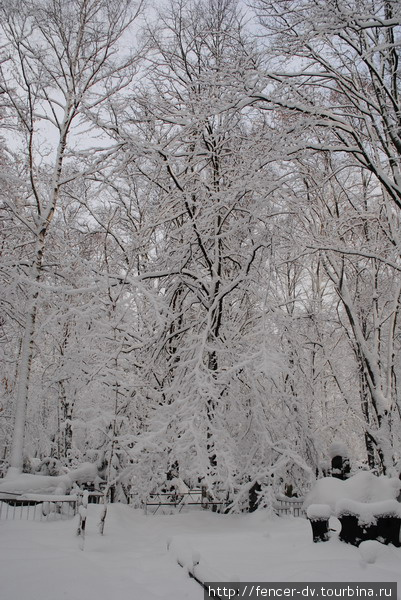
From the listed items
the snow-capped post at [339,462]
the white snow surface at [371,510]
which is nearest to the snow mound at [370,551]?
the white snow surface at [371,510]

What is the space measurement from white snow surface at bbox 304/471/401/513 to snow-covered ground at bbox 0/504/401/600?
69cm

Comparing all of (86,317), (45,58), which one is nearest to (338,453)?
(86,317)

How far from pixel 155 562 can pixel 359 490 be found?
332cm

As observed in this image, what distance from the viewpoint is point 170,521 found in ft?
34.3

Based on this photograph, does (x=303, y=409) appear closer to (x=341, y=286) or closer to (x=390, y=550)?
(x=341, y=286)

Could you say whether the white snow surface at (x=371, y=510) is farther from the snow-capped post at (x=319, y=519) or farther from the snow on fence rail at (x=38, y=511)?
the snow on fence rail at (x=38, y=511)

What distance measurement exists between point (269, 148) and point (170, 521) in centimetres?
891

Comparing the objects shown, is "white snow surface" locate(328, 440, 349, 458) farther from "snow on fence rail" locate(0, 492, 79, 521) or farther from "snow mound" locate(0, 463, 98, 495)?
"snow mound" locate(0, 463, 98, 495)

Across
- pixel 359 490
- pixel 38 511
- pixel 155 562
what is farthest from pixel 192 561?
pixel 38 511

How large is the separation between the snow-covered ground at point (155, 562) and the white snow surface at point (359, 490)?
69 cm

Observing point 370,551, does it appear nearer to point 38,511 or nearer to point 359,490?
point 359,490

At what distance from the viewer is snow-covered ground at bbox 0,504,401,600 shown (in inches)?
184

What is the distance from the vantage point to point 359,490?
6.90 metres

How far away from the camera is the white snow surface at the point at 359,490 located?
673 cm
